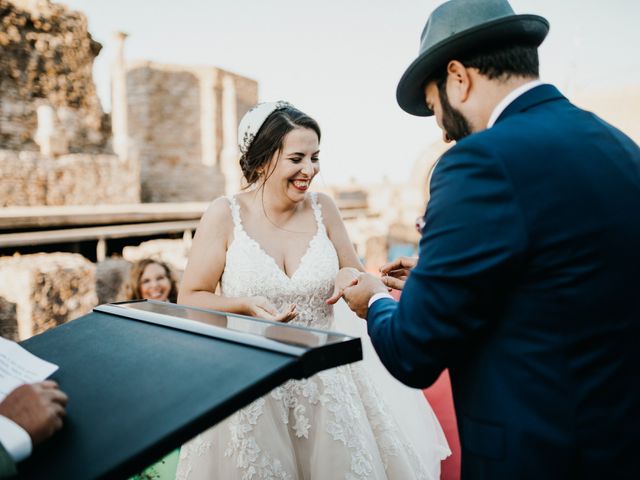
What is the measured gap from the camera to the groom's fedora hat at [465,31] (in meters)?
1.23

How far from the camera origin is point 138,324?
145cm

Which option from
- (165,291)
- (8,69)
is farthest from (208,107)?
(165,291)

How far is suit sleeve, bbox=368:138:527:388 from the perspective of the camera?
1.04 meters

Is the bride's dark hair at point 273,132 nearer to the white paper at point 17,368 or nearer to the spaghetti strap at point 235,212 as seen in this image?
the spaghetti strap at point 235,212

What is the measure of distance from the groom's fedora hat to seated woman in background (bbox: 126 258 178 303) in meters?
3.29

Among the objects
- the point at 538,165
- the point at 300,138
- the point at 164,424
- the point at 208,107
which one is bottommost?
the point at 164,424

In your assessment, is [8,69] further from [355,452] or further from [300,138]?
[355,452]

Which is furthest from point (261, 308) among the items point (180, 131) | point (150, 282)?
point (180, 131)

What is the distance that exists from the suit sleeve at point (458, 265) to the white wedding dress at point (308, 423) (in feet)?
3.82

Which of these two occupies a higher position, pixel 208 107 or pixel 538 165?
pixel 208 107

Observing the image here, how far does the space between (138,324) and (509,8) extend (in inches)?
56.2

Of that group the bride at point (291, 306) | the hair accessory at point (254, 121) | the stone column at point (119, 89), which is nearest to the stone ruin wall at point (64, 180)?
the hair accessory at point (254, 121)

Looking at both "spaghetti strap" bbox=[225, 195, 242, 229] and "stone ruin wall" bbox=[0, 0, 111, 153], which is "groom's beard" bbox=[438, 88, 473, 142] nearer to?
"spaghetti strap" bbox=[225, 195, 242, 229]

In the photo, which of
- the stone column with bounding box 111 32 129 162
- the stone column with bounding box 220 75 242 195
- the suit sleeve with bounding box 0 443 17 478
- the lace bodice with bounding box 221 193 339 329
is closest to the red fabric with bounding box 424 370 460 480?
the lace bodice with bounding box 221 193 339 329
